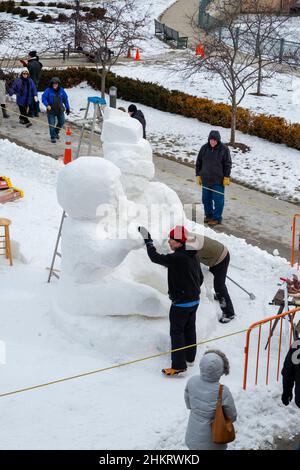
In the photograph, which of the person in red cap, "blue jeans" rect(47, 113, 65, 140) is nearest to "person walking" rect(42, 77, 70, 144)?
"blue jeans" rect(47, 113, 65, 140)

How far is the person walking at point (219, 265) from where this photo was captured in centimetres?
741

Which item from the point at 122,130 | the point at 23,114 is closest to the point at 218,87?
the point at 23,114

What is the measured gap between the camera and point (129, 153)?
25.5ft

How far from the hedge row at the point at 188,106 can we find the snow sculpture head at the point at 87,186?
30.2 ft

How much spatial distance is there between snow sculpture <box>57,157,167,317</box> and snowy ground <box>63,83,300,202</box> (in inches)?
246

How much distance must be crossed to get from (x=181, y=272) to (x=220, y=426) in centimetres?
171

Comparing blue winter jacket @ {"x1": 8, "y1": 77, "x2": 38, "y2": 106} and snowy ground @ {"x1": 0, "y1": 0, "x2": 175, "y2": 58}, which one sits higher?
snowy ground @ {"x1": 0, "y1": 0, "x2": 175, "y2": 58}

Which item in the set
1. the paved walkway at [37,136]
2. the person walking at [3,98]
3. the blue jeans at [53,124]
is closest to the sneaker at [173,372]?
the paved walkway at [37,136]

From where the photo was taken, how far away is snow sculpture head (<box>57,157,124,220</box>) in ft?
21.8

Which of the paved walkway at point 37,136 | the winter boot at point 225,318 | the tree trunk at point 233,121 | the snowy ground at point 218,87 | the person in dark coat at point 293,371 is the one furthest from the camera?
the snowy ground at point 218,87

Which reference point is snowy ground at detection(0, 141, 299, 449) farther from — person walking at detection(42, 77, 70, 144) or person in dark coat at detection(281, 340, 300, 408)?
person walking at detection(42, 77, 70, 144)

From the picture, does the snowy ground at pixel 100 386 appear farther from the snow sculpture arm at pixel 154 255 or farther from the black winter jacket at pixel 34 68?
the black winter jacket at pixel 34 68

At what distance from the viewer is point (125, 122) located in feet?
25.7

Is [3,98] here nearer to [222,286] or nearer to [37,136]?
[37,136]
